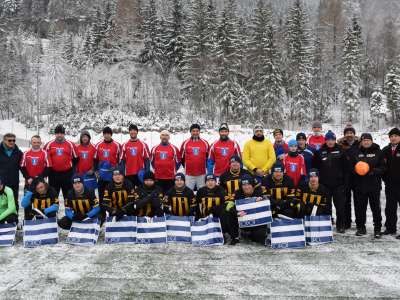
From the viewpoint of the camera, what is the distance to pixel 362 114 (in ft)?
155

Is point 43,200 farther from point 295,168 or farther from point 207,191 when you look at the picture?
point 295,168

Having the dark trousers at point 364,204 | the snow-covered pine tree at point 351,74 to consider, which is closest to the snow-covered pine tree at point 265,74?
the snow-covered pine tree at point 351,74

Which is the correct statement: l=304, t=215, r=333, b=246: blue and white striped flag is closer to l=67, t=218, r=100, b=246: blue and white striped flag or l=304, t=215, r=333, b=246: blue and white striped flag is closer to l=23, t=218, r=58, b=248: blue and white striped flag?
l=67, t=218, r=100, b=246: blue and white striped flag

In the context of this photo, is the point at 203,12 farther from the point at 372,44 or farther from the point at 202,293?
the point at 202,293

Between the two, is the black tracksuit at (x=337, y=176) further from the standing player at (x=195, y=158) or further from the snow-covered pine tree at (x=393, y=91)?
the snow-covered pine tree at (x=393, y=91)

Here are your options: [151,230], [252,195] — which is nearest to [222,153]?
[252,195]

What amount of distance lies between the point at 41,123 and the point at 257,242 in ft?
110

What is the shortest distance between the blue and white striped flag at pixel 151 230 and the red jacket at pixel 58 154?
2.48 metres

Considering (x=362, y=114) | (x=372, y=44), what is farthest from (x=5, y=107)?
(x=372, y=44)

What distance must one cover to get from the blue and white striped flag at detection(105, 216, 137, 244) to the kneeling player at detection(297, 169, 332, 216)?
3117 millimetres

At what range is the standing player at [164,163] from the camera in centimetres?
848

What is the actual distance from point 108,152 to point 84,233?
2251 millimetres

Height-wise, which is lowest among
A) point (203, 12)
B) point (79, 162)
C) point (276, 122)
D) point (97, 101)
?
point (79, 162)

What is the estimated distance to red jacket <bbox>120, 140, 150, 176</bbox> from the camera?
8562 millimetres
